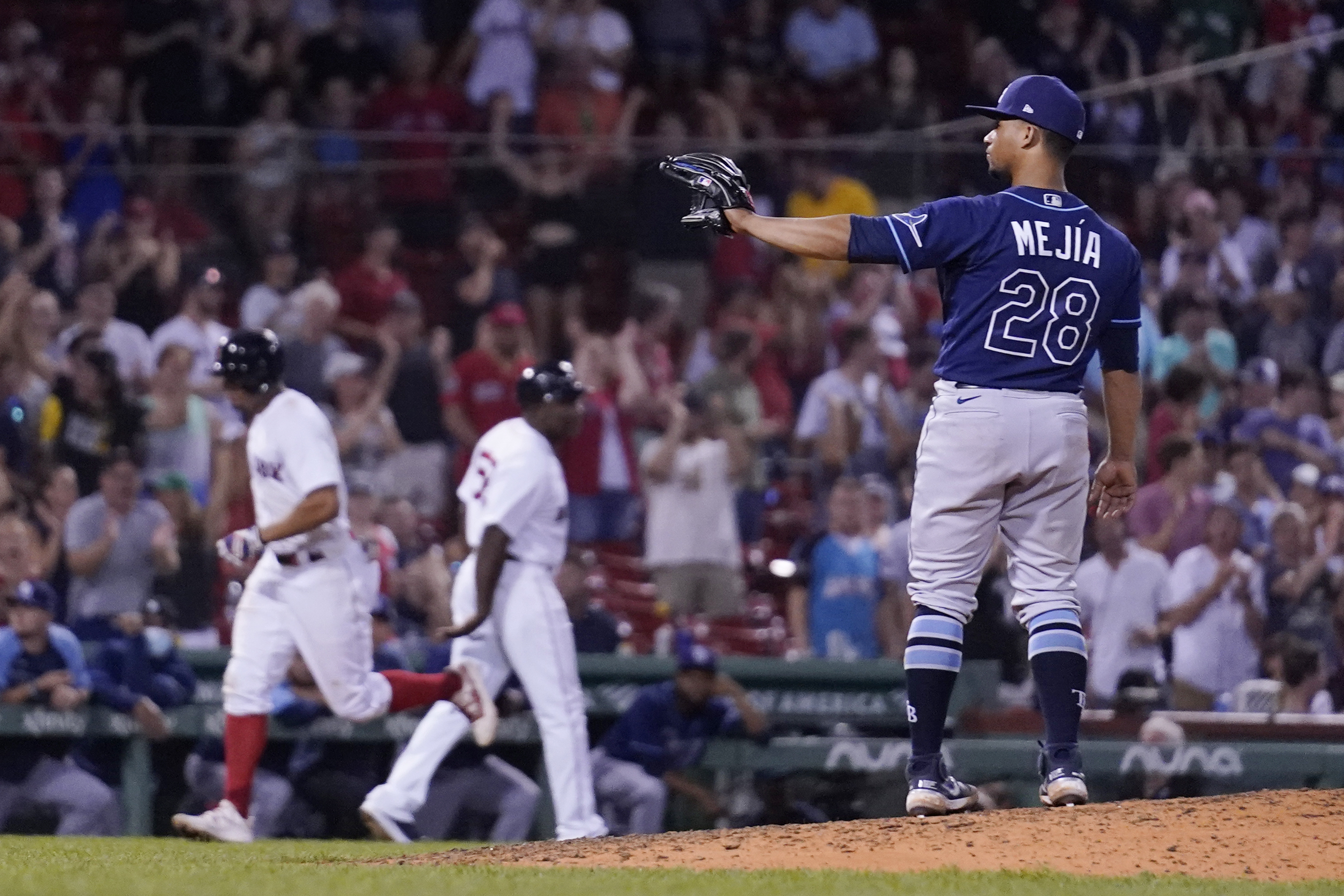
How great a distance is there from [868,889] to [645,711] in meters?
4.41

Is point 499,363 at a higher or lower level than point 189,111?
lower

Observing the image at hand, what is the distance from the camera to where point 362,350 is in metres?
11.1

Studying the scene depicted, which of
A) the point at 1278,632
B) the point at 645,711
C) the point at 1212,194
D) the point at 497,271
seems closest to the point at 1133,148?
the point at 1212,194

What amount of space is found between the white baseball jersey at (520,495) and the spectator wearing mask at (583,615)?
5.46ft

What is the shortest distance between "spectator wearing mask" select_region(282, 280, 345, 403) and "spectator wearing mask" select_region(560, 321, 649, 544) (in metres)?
1.37

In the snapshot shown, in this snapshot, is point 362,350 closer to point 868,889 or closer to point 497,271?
point 497,271

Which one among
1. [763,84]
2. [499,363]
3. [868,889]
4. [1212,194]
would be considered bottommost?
[868,889]

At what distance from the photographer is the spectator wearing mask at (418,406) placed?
35.5 ft

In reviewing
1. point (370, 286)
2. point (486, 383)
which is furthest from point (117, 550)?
point (486, 383)

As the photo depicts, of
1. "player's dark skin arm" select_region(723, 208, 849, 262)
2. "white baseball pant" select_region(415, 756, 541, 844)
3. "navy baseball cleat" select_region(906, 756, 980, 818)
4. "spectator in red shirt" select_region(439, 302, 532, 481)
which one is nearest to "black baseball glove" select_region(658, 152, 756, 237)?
"player's dark skin arm" select_region(723, 208, 849, 262)

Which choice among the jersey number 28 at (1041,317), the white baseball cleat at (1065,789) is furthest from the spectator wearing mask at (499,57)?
the white baseball cleat at (1065,789)

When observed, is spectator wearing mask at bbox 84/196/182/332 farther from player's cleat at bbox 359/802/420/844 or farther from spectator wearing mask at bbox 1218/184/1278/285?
spectator wearing mask at bbox 1218/184/1278/285

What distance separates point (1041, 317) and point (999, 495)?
50 cm

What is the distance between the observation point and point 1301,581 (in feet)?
34.5
